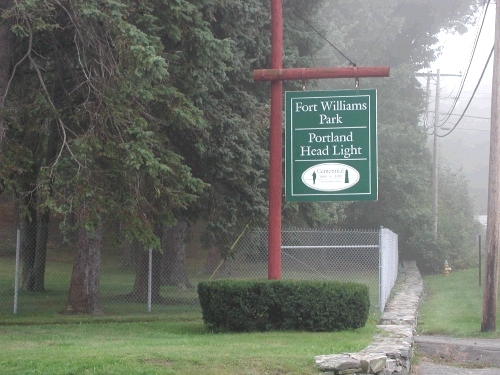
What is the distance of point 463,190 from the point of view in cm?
4622

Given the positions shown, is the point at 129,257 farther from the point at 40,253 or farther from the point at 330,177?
the point at 330,177

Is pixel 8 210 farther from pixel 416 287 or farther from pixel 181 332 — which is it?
pixel 181 332

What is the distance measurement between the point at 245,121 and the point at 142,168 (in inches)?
213

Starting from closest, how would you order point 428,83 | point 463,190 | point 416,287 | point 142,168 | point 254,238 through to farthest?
point 142,168
point 254,238
point 416,287
point 428,83
point 463,190

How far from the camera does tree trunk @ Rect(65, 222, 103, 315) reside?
1709 centimetres

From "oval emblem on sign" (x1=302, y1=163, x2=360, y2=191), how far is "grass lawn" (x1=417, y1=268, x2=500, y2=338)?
4.84 metres

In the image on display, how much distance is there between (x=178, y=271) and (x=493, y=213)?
39.3 feet

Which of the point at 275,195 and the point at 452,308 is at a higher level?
the point at 275,195

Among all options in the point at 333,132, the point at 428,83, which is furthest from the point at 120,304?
the point at 428,83

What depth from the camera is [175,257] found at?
24203 mm

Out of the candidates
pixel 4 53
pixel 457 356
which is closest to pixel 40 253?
pixel 4 53

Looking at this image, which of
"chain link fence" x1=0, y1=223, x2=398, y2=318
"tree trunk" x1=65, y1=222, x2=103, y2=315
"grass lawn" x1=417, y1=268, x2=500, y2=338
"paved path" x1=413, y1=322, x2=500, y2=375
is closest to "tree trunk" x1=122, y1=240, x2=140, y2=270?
"chain link fence" x1=0, y1=223, x2=398, y2=318

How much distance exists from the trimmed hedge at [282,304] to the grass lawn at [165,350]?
300mm

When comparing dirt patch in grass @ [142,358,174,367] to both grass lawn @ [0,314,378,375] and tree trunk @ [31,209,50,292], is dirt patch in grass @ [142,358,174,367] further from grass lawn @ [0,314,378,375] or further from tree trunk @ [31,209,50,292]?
tree trunk @ [31,209,50,292]
